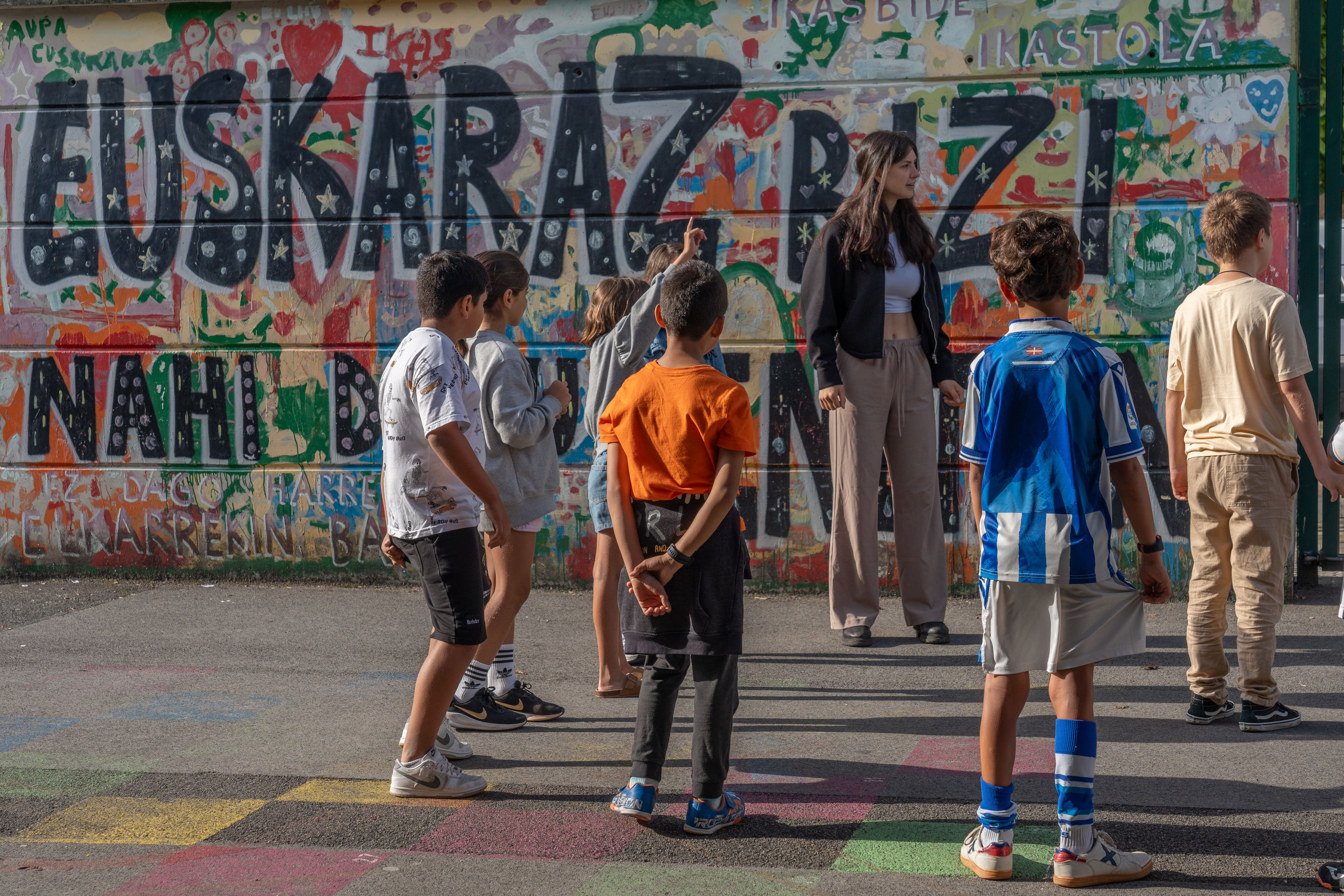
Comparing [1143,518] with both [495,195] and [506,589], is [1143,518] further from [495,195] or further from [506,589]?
[495,195]

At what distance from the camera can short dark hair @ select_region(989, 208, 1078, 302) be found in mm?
3482

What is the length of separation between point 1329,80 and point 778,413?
3187 mm

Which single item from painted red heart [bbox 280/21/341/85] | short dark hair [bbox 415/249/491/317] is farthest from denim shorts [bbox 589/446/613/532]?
painted red heart [bbox 280/21/341/85]

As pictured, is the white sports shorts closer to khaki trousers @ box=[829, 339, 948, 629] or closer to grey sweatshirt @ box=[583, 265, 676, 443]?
grey sweatshirt @ box=[583, 265, 676, 443]

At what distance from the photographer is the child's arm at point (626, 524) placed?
3.72m

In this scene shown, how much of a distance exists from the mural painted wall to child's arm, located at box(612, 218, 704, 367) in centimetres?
176

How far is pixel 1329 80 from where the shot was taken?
6609 mm

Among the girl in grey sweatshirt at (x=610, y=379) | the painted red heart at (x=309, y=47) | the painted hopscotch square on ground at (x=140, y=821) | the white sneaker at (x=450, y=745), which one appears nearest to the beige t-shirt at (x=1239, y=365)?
the girl in grey sweatshirt at (x=610, y=379)

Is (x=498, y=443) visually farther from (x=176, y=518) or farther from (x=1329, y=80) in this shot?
(x=1329, y=80)

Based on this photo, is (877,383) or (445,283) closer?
(445,283)

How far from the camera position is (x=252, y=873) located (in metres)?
3.57

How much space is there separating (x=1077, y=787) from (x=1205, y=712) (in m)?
1.63

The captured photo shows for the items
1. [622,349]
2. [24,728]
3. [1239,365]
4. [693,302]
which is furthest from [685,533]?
[24,728]

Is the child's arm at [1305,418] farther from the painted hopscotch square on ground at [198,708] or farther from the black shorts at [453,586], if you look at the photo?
the painted hopscotch square on ground at [198,708]
